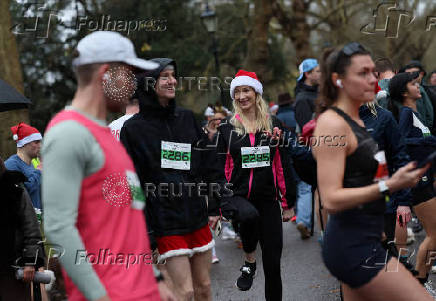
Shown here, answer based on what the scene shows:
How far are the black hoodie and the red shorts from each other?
47 millimetres

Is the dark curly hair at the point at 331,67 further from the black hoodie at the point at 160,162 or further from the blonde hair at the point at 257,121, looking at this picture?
the blonde hair at the point at 257,121

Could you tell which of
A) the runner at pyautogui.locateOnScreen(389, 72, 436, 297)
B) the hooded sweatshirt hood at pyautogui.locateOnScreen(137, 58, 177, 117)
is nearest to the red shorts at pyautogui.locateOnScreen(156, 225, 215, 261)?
the hooded sweatshirt hood at pyautogui.locateOnScreen(137, 58, 177, 117)

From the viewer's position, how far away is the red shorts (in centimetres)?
382

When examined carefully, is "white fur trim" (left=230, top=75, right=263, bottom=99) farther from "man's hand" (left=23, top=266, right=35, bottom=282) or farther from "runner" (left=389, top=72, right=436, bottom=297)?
"man's hand" (left=23, top=266, right=35, bottom=282)

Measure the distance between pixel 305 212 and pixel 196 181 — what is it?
186 inches

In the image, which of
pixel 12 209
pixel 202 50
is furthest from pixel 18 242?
pixel 202 50

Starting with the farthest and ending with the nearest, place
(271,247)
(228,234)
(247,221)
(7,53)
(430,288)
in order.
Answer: (228,234) → (7,53) → (430,288) → (271,247) → (247,221)

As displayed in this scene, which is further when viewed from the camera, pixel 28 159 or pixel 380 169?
pixel 28 159

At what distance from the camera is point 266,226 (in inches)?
191

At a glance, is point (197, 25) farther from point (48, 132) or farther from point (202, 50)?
point (48, 132)

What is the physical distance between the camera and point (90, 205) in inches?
87.0

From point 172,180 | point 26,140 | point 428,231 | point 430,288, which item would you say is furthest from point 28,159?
point 430,288

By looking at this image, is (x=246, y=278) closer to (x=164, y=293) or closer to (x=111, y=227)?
(x=164, y=293)

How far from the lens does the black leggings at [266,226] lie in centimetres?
458
